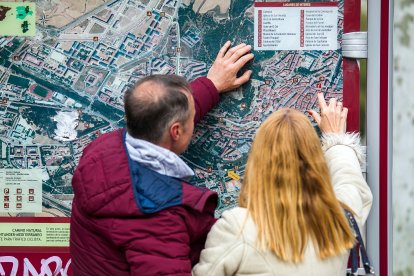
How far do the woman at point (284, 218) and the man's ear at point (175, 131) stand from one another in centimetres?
27

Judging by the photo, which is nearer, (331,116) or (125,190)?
(125,190)

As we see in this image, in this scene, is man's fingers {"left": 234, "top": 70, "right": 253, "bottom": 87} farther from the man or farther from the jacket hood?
the jacket hood

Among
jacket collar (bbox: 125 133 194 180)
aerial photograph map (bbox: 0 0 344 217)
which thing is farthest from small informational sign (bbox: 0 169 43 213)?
jacket collar (bbox: 125 133 194 180)

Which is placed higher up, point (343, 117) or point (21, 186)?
point (343, 117)

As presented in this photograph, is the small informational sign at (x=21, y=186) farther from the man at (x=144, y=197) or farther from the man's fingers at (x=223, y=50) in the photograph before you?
the man's fingers at (x=223, y=50)

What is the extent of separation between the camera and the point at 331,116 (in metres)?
2.91

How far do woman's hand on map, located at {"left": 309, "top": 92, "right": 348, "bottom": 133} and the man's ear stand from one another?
0.65m

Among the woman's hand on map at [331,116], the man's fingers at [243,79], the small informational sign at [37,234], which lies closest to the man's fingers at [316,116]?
the woman's hand on map at [331,116]

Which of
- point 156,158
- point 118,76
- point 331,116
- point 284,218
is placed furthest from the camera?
point 118,76

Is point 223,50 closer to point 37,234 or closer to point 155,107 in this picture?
point 155,107

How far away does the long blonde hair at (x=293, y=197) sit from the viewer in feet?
7.78

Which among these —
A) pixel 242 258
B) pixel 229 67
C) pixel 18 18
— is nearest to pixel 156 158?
pixel 242 258

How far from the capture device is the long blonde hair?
2.37 m

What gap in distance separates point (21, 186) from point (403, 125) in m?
1.55
